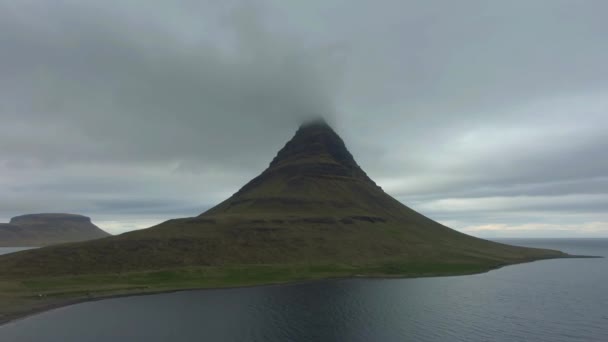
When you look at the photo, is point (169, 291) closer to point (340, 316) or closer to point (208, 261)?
point (208, 261)

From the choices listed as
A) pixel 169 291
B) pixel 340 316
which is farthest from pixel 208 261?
pixel 340 316

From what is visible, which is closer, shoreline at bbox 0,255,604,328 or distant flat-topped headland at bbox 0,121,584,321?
shoreline at bbox 0,255,604,328

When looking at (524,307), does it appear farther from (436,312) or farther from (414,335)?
(414,335)

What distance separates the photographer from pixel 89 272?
126m

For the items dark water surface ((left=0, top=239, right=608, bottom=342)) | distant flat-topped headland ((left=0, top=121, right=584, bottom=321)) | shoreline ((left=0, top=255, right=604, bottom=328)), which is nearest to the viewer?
dark water surface ((left=0, top=239, right=608, bottom=342))

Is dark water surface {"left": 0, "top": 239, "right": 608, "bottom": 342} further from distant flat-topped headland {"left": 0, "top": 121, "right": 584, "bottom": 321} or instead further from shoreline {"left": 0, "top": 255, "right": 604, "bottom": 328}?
distant flat-topped headland {"left": 0, "top": 121, "right": 584, "bottom": 321}

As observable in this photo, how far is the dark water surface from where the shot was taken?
64625 mm

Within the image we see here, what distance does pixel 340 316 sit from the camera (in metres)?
78.8

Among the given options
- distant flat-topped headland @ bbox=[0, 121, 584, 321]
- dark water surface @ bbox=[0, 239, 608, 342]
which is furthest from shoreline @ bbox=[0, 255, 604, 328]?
dark water surface @ bbox=[0, 239, 608, 342]

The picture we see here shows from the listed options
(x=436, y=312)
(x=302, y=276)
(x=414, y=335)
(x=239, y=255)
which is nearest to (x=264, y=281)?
(x=302, y=276)

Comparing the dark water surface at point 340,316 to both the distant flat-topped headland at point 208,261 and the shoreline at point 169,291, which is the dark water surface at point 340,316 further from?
the distant flat-topped headland at point 208,261

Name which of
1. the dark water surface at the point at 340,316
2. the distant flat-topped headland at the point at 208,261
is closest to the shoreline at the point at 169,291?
the distant flat-topped headland at the point at 208,261

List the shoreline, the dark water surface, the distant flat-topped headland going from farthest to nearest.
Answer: the distant flat-topped headland, the shoreline, the dark water surface

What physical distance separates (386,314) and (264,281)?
180 feet
